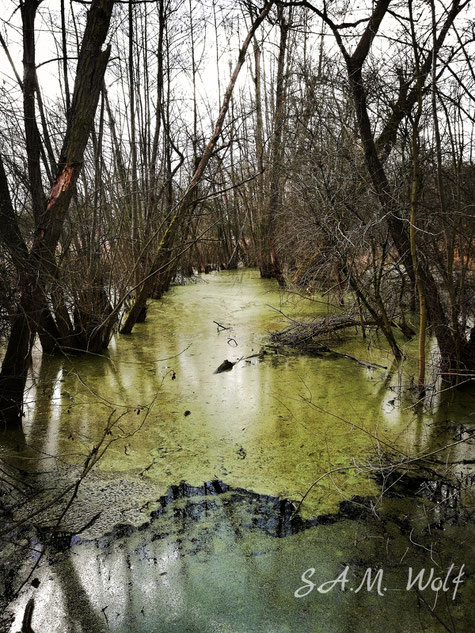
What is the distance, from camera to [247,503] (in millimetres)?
2160

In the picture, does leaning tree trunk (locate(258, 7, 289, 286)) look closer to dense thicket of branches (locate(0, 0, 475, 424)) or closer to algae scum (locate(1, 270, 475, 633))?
→ dense thicket of branches (locate(0, 0, 475, 424))

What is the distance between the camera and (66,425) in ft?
9.78

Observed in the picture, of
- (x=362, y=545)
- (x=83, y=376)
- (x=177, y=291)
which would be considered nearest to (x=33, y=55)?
(x=83, y=376)

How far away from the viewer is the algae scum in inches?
62.5

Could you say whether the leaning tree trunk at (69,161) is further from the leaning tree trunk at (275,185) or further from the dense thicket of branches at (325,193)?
the leaning tree trunk at (275,185)

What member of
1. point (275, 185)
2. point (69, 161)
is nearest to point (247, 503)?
point (69, 161)

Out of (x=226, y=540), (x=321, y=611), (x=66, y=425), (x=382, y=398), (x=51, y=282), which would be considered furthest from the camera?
(x=382, y=398)

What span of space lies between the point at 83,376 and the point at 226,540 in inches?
94.0

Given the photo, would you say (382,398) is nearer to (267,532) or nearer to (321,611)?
(267,532)

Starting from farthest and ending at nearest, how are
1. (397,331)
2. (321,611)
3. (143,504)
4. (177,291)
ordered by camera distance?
(177,291) < (397,331) < (143,504) < (321,611)

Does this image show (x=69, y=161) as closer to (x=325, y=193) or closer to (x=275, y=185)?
(x=325, y=193)

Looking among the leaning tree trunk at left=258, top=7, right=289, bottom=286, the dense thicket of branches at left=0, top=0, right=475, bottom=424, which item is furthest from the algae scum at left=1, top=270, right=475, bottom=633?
the leaning tree trunk at left=258, top=7, right=289, bottom=286

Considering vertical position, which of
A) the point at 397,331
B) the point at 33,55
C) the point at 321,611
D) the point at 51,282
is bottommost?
the point at 321,611

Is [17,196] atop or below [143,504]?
atop
